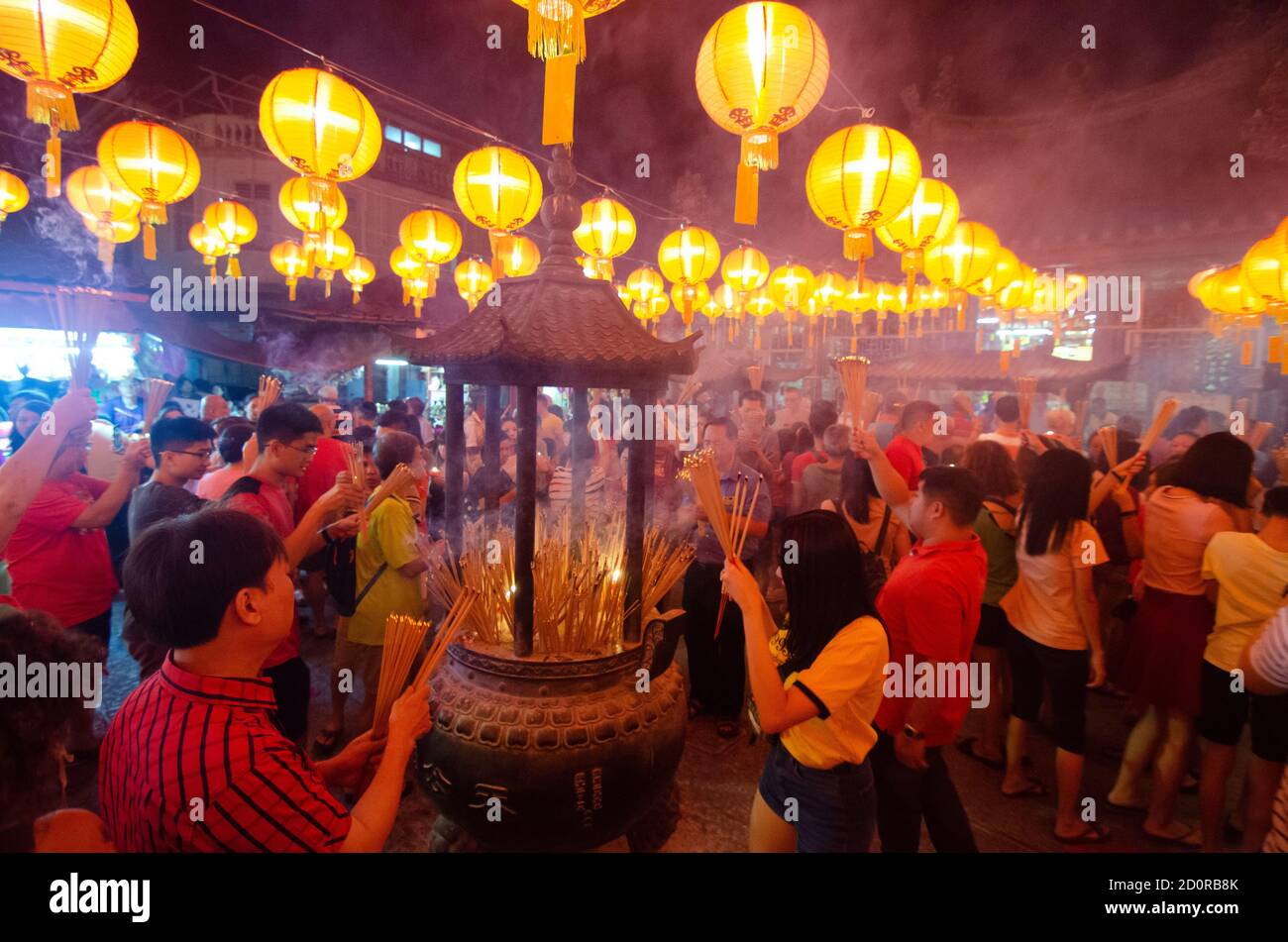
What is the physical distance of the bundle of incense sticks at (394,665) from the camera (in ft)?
5.47

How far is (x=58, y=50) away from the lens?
110 inches

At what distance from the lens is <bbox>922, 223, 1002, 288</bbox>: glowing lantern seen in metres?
6.10

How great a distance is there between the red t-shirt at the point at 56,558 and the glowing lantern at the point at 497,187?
3.04m

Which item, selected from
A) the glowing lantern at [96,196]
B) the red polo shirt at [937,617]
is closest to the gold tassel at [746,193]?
the red polo shirt at [937,617]

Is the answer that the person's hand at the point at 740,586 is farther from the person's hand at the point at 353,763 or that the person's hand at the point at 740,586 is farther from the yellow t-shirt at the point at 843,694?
the person's hand at the point at 353,763

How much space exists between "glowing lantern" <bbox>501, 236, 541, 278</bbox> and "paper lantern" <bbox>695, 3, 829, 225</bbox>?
11.0 ft

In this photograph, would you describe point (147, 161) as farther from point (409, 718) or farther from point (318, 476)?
point (409, 718)

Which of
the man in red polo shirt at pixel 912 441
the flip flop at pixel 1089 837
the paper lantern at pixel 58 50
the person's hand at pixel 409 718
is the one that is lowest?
the flip flop at pixel 1089 837

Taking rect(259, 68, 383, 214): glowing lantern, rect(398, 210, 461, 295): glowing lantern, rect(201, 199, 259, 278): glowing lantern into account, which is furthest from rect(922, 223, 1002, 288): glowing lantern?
rect(201, 199, 259, 278): glowing lantern

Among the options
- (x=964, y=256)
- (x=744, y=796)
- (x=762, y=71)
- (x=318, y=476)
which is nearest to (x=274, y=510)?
(x=318, y=476)

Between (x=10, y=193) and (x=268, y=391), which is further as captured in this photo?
(x=10, y=193)

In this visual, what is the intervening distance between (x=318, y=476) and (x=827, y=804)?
3.35 metres
